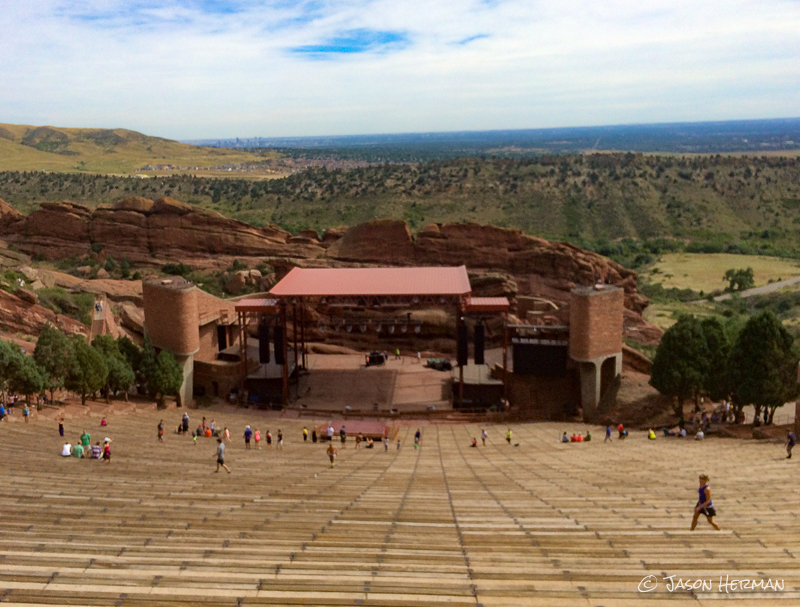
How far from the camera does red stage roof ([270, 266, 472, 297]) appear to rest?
→ 115ft

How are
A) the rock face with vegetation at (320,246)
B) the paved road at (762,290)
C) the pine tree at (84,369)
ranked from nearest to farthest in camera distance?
the pine tree at (84,369), the rock face with vegetation at (320,246), the paved road at (762,290)

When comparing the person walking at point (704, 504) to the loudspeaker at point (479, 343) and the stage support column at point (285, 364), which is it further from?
the stage support column at point (285, 364)

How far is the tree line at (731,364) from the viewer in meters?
26.7

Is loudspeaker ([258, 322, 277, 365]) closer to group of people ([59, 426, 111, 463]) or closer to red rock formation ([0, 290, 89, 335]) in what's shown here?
red rock formation ([0, 290, 89, 335])

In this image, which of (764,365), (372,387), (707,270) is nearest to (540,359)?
(372,387)

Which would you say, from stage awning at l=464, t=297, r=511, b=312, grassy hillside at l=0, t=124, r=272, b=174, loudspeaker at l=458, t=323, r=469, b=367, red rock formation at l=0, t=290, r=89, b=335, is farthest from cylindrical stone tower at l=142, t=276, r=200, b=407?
grassy hillside at l=0, t=124, r=272, b=174

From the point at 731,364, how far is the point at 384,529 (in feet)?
67.9

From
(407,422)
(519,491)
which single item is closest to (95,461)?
(519,491)

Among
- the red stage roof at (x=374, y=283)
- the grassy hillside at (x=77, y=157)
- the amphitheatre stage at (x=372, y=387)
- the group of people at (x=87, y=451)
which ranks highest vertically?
the grassy hillside at (x=77, y=157)

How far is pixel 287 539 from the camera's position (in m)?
11.6

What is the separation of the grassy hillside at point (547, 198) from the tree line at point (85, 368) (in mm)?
37652

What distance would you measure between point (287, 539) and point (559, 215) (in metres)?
77.2

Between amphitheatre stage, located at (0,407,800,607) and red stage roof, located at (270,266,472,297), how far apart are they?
13.4 meters
